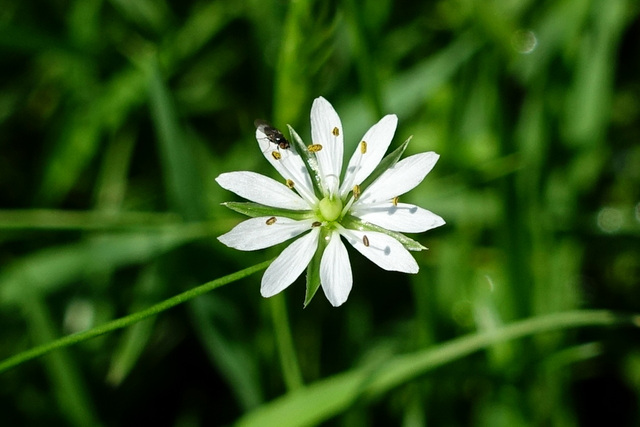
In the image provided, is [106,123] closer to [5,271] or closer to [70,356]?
[5,271]

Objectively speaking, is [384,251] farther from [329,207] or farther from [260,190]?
[260,190]

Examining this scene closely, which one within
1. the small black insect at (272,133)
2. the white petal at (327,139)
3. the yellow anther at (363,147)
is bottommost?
the yellow anther at (363,147)

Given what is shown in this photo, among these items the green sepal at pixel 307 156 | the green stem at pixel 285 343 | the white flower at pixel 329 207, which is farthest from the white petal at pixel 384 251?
the green stem at pixel 285 343

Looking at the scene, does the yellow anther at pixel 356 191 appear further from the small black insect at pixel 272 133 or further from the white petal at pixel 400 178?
the small black insect at pixel 272 133

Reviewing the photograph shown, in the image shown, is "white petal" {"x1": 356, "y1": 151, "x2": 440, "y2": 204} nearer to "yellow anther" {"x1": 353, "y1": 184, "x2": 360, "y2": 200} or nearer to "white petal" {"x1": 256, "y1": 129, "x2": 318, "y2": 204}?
"yellow anther" {"x1": 353, "y1": 184, "x2": 360, "y2": 200}

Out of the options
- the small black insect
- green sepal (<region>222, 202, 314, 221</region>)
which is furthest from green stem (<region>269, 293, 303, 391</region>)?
the small black insect

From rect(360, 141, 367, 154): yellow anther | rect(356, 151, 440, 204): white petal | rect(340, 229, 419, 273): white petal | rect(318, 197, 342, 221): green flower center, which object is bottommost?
rect(340, 229, 419, 273): white petal

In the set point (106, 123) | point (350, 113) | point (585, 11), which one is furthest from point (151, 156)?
point (585, 11)

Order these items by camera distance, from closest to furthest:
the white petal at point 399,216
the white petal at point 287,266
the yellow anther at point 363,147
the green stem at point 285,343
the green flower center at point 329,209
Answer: the white petal at point 287,266
the white petal at point 399,216
the yellow anther at point 363,147
the green flower center at point 329,209
the green stem at point 285,343
